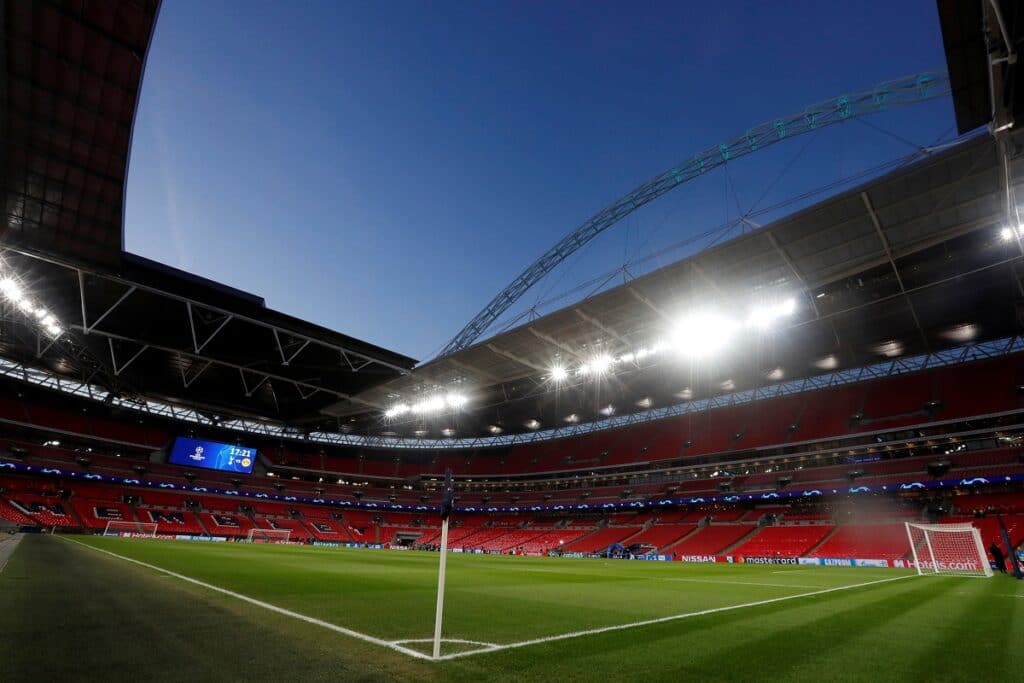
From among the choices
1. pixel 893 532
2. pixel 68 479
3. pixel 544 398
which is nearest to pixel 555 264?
pixel 544 398

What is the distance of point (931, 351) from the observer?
121 ft

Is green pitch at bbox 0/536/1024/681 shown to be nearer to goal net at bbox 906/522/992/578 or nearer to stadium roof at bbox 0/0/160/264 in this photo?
stadium roof at bbox 0/0/160/264

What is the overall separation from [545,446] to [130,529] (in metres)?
43.4

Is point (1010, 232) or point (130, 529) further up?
point (1010, 232)

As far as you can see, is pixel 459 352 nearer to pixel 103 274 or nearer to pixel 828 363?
pixel 103 274

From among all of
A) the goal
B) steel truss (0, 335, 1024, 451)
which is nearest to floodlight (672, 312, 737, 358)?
steel truss (0, 335, 1024, 451)

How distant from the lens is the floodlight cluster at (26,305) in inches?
931

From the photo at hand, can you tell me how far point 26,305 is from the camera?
86.6ft

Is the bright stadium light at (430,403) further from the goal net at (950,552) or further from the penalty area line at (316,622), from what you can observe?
the goal net at (950,552)

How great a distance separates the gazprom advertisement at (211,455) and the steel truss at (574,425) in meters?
3.37

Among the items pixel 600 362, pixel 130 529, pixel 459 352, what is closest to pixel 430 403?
pixel 459 352

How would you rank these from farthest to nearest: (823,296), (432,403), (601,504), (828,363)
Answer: (601,504), (828,363), (432,403), (823,296)

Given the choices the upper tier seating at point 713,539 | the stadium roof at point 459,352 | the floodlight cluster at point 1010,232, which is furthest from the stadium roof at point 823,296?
the upper tier seating at point 713,539

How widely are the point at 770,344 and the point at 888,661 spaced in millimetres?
35785
